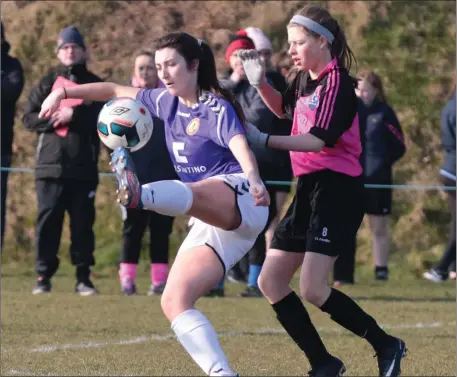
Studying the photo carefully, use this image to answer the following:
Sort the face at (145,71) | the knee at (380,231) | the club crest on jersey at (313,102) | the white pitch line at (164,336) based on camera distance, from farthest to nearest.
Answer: the knee at (380,231), the face at (145,71), the white pitch line at (164,336), the club crest on jersey at (313,102)

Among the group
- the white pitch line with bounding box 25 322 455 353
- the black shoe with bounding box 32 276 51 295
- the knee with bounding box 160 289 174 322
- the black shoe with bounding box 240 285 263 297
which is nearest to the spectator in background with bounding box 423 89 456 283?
the black shoe with bounding box 240 285 263 297

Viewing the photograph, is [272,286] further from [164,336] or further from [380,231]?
[380,231]

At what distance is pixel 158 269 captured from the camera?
34.3ft

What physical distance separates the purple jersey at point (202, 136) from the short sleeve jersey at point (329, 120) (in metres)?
0.47

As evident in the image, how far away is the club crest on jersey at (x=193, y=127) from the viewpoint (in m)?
5.82

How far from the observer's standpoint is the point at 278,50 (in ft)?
49.8

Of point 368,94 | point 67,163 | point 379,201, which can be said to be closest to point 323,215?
point 67,163

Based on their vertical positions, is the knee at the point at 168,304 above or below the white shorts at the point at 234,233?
below

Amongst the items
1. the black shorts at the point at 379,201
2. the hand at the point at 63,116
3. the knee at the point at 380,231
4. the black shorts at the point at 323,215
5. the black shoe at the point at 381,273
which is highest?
the black shorts at the point at 323,215

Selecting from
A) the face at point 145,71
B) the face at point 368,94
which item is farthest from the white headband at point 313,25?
the face at point 368,94

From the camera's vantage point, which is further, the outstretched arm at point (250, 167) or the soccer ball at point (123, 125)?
the soccer ball at point (123, 125)

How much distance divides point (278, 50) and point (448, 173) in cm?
368

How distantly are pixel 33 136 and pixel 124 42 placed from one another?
1896 millimetres

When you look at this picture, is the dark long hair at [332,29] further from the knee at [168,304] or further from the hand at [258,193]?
the knee at [168,304]
